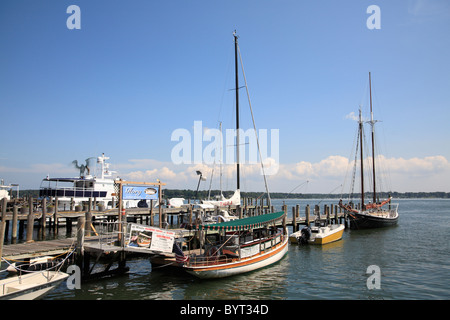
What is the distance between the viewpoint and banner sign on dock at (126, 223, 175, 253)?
57.7ft

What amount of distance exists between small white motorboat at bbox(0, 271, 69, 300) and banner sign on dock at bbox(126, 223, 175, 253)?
4.30 metres

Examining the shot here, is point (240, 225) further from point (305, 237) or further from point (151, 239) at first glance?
point (305, 237)

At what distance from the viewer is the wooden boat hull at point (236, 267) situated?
16.9 meters

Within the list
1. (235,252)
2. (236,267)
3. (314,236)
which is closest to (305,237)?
(314,236)

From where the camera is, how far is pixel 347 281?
58.1 ft

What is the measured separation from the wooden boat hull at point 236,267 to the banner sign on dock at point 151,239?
208 centimetres

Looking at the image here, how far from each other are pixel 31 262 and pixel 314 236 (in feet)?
76.2

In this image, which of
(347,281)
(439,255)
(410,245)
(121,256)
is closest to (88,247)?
(121,256)

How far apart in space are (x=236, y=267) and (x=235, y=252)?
0.96 m

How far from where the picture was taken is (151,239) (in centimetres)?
1745
